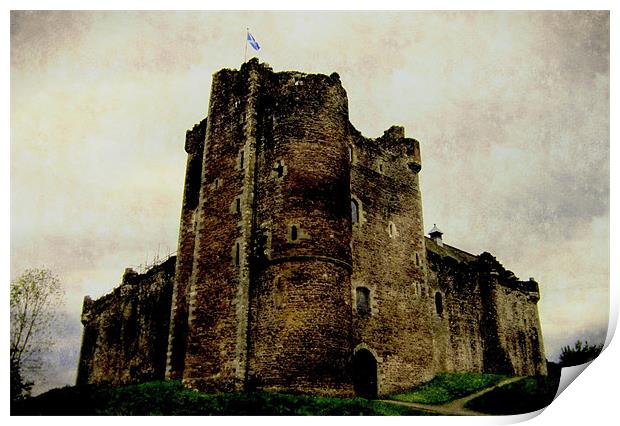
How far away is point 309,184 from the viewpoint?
2061 centimetres

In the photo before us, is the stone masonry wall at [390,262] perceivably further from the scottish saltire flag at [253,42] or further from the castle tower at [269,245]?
the scottish saltire flag at [253,42]

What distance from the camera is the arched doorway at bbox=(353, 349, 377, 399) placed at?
72.5ft

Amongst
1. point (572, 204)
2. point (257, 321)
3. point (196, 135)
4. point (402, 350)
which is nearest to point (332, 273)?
point (257, 321)

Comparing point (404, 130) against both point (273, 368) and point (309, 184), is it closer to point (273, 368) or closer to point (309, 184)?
point (309, 184)

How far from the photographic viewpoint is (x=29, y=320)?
18.6m

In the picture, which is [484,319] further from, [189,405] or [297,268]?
[189,405]

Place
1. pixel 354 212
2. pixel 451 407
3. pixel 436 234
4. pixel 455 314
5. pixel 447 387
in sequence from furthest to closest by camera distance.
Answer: pixel 436 234 < pixel 455 314 < pixel 354 212 < pixel 447 387 < pixel 451 407

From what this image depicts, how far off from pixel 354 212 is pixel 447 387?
23.6 feet

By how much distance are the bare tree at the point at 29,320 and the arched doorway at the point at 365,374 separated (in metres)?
9.86

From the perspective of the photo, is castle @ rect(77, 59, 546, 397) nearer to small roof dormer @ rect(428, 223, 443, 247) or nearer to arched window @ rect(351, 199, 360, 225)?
arched window @ rect(351, 199, 360, 225)

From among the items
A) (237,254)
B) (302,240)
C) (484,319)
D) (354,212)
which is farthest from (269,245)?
(484,319)

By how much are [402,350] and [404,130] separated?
9.64 m

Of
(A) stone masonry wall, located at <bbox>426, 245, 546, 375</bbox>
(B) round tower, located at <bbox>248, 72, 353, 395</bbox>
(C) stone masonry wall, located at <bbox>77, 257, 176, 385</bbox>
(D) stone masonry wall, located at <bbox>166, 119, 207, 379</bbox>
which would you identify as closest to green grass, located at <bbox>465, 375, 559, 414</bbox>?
(B) round tower, located at <bbox>248, 72, 353, 395</bbox>

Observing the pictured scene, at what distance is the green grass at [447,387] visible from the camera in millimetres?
21975
